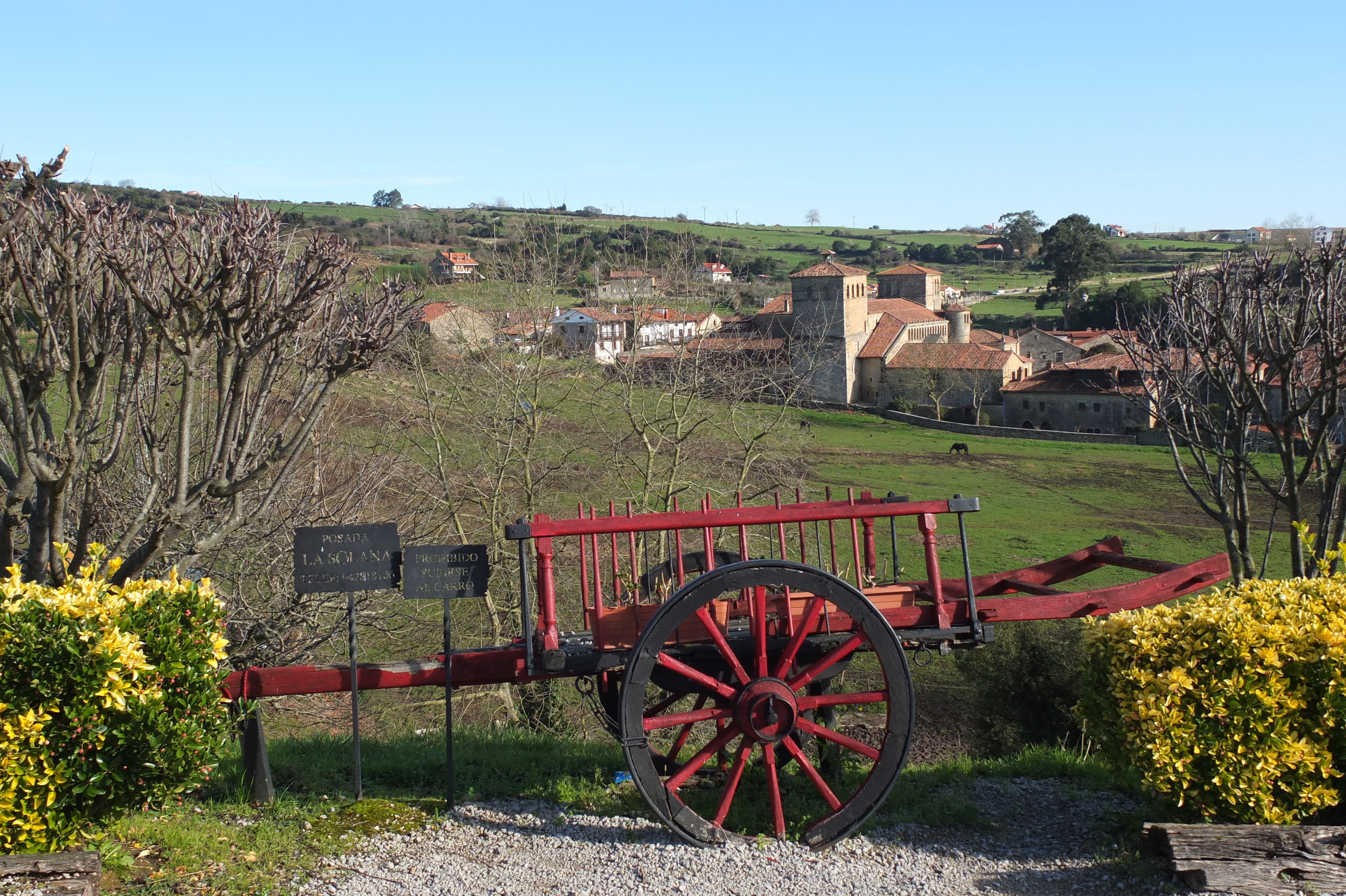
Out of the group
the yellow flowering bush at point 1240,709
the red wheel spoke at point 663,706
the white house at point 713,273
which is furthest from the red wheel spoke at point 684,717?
the white house at point 713,273

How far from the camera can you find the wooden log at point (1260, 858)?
4609 mm

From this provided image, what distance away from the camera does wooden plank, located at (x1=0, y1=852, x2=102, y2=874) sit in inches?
166

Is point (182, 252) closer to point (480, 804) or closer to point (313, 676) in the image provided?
point (313, 676)

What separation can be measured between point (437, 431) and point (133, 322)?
11.1 metres

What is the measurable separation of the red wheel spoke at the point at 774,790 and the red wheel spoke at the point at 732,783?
0.33 feet

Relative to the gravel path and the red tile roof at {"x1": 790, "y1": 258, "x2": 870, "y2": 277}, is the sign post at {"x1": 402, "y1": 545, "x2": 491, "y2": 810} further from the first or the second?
the red tile roof at {"x1": 790, "y1": 258, "x2": 870, "y2": 277}

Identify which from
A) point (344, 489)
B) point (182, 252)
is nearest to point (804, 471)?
point (344, 489)

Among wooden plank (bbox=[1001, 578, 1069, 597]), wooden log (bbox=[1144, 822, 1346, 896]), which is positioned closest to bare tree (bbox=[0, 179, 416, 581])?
wooden plank (bbox=[1001, 578, 1069, 597])

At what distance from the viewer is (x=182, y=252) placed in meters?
7.26

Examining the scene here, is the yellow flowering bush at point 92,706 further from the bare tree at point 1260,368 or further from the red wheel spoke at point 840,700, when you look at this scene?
the bare tree at point 1260,368

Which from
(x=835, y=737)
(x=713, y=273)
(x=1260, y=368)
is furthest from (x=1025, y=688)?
(x=713, y=273)

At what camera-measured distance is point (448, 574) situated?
5.86m

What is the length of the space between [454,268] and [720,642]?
21.8 m

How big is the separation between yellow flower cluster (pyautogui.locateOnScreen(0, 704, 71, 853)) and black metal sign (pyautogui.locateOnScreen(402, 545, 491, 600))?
1.92 metres
